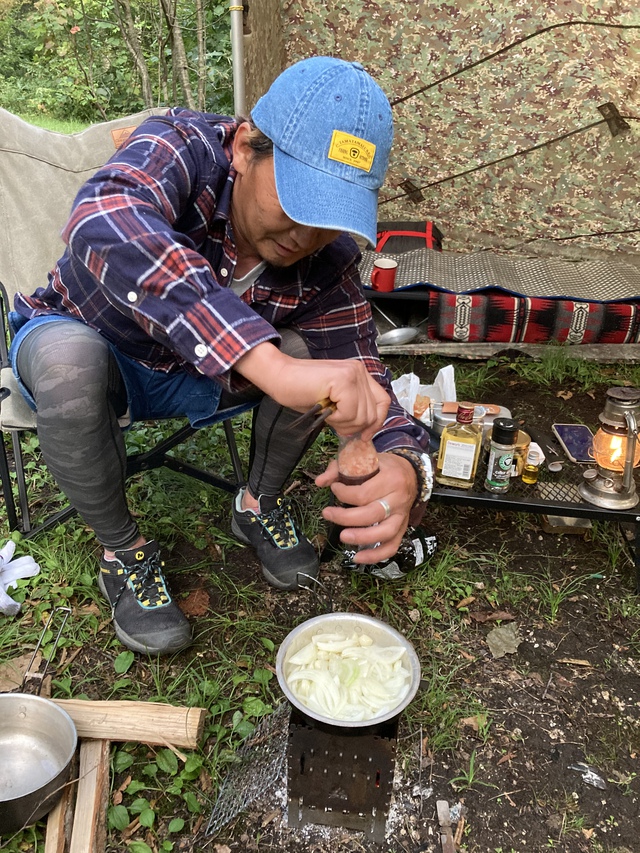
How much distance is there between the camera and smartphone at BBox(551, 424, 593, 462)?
2.49 meters

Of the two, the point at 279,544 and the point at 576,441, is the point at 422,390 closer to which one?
the point at 576,441

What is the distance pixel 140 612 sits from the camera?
6.44ft

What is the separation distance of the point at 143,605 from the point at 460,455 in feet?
3.65

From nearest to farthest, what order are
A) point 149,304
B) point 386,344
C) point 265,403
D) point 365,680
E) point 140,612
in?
1. point 149,304
2. point 365,680
3. point 140,612
4. point 265,403
5. point 386,344

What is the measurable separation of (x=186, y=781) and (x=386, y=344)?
9.06 ft

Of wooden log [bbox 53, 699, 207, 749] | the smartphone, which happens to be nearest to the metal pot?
wooden log [bbox 53, 699, 207, 749]

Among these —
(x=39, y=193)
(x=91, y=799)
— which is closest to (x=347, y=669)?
(x=91, y=799)

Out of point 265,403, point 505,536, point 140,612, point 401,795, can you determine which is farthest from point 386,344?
point 401,795

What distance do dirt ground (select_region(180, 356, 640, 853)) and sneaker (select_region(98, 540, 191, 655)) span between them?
1.18ft

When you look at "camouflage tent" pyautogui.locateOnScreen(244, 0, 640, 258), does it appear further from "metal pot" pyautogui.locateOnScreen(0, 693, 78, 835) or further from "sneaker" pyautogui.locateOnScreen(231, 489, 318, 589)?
"metal pot" pyautogui.locateOnScreen(0, 693, 78, 835)

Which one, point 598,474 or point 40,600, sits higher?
point 598,474

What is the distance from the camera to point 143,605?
1.97 metres

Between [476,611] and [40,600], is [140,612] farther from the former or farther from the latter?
[476,611]

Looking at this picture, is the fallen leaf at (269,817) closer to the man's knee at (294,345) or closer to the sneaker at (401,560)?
the sneaker at (401,560)
